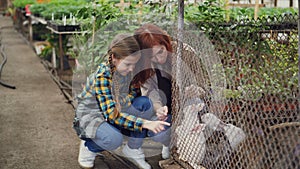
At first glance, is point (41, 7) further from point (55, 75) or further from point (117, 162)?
point (117, 162)

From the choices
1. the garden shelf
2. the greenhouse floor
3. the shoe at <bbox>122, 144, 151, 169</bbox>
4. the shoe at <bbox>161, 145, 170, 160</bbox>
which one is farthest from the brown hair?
the garden shelf

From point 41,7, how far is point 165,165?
660 centimetres

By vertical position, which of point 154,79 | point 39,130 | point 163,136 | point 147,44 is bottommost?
point 39,130

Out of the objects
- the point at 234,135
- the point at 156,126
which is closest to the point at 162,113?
the point at 156,126

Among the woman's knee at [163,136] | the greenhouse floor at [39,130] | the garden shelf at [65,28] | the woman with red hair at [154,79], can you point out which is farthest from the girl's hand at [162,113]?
the garden shelf at [65,28]

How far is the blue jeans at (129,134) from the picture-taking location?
8.88 ft

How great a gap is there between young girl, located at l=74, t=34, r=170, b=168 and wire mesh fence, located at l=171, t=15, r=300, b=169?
0.85 ft

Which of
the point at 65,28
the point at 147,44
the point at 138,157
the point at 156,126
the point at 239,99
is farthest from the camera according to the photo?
the point at 65,28

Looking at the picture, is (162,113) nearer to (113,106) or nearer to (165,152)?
(113,106)

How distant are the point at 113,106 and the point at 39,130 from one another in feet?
5.05

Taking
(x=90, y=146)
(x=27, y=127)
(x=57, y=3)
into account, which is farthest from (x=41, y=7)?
(x=90, y=146)

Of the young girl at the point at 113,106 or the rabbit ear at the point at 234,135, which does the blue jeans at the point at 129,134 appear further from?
the rabbit ear at the point at 234,135

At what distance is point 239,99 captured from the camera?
Answer: 7.10ft

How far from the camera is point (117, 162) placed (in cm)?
316
